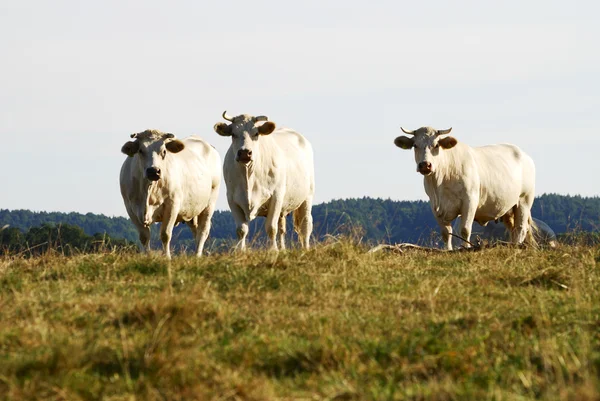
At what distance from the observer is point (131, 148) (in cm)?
1549

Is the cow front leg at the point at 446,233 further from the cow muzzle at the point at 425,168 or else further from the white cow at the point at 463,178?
the cow muzzle at the point at 425,168

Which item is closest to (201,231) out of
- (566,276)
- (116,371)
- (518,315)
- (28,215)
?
(566,276)

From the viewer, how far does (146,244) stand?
16.0 metres

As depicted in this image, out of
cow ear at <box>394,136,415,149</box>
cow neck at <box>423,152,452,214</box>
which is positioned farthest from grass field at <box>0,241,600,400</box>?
cow ear at <box>394,136,415,149</box>

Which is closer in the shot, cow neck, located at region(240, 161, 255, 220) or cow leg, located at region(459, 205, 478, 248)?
cow neck, located at region(240, 161, 255, 220)

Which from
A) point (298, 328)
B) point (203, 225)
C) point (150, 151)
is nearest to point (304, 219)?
point (203, 225)

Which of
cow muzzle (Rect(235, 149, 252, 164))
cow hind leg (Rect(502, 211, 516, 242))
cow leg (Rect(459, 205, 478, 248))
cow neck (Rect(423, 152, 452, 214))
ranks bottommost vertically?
cow hind leg (Rect(502, 211, 516, 242))

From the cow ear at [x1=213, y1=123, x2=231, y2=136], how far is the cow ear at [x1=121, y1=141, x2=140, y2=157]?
4.13ft

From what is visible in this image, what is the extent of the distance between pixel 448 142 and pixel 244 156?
4.21 metres

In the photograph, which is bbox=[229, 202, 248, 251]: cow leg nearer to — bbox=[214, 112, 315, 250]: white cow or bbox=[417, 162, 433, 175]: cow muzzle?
bbox=[214, 112, 315, 250]: white cow

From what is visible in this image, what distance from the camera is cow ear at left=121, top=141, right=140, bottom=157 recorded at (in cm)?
1547

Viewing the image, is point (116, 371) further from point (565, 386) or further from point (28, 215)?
point (28, 215)

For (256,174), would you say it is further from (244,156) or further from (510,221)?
(510,221)

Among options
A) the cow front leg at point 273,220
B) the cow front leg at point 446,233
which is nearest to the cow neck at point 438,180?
the cow front leg at point 446,233
